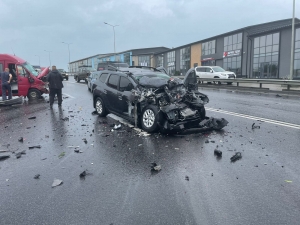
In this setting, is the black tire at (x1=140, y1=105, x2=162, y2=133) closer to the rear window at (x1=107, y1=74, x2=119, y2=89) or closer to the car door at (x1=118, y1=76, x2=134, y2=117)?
the car door at (x1=118, y1=76, x2=134, y2=117)

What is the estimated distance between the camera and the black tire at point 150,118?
6.85 m

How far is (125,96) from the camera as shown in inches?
311

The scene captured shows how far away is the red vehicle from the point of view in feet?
47.8

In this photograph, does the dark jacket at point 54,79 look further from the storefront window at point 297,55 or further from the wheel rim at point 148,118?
the storefront window at point 297,55

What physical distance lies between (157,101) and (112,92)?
2150 mm

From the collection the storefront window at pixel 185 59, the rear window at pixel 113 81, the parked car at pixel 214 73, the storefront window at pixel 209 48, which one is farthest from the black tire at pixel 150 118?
→ the storefront window at pixel 185 59

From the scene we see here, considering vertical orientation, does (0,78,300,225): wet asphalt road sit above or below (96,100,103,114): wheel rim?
below

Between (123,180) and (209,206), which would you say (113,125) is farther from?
(209,206)

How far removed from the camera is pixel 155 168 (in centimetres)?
459

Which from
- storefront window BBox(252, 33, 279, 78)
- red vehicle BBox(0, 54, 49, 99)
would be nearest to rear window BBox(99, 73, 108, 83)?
red vehicle BBox(0, 54, 49, 99)

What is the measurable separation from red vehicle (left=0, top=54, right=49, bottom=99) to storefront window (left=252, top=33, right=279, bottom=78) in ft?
106

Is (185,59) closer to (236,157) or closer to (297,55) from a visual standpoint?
(297,55)

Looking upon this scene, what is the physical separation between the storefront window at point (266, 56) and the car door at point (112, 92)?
34144 mm

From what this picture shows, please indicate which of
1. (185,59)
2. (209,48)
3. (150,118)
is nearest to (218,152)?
(150,118)
